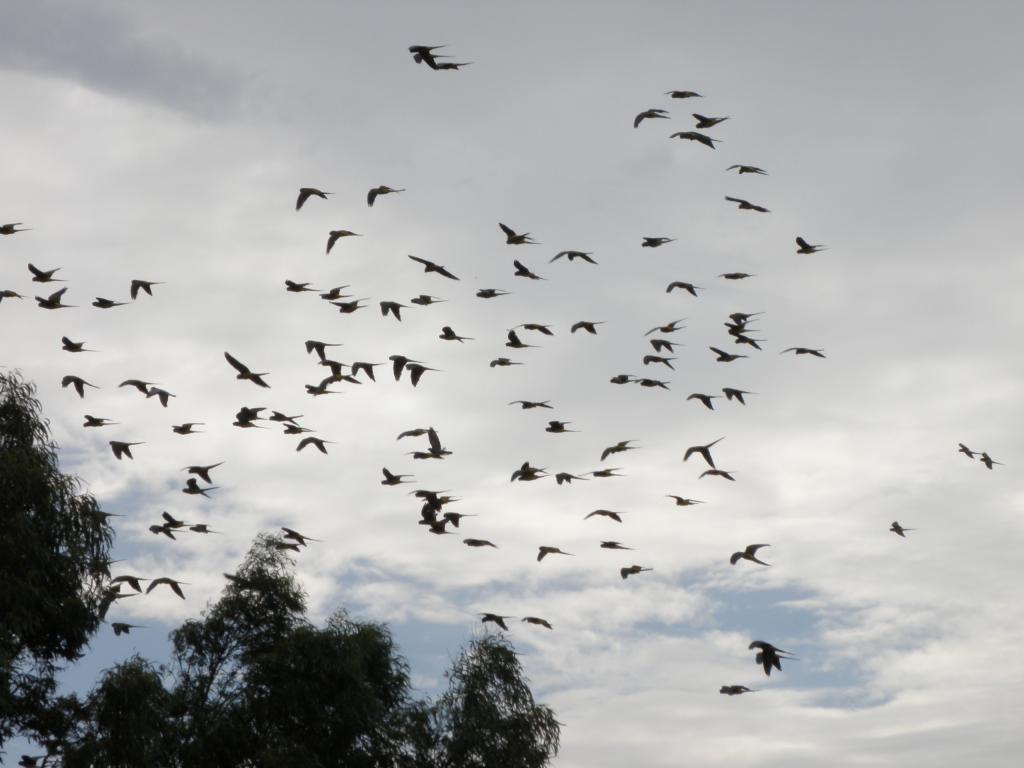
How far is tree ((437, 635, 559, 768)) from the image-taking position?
34062mm

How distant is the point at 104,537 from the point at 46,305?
6.68 meters

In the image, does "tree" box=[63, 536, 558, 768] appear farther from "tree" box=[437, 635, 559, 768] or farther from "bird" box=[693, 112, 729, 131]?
"bird" box=[693, 112, 729, 131]

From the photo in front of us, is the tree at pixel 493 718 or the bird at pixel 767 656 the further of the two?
the tree at pixel 493 718

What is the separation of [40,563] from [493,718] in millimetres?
11550

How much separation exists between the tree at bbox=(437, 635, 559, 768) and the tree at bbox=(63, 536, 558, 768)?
0.03 m

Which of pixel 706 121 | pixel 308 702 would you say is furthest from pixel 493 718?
pixel 706 121

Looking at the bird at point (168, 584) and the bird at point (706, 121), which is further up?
the bird at point (706, 121)

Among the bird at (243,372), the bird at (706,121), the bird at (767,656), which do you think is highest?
the bird at (706,121)

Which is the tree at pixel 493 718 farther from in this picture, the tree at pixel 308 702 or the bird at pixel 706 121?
the bird at pixel 706 121

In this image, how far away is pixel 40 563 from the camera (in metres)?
31.2

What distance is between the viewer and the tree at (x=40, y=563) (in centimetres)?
3061

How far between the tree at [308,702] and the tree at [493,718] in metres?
0.03

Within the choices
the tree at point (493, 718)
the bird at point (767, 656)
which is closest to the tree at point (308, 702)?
the tree at point (493, 718)

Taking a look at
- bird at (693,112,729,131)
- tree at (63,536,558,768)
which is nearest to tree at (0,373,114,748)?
tree at (63,536,558,768)
